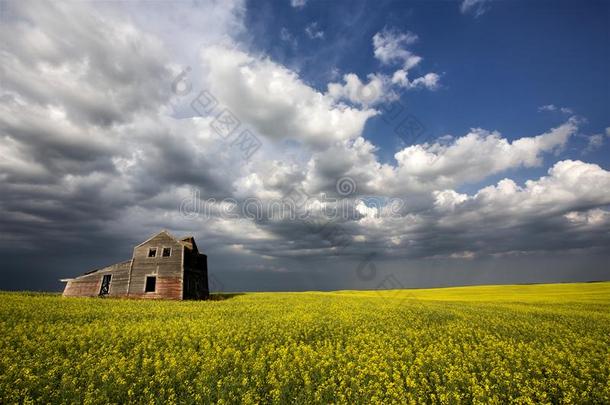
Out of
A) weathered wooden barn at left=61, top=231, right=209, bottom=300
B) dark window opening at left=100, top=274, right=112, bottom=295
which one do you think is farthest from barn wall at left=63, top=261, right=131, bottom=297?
dark window opening at left=100, top=274, right=112, bottom=295

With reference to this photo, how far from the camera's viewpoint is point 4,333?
13.7 meters

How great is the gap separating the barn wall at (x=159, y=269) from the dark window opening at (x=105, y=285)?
3.07m

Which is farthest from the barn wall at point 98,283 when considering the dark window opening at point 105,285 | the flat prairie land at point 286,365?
the flat prairie land at point 286,365

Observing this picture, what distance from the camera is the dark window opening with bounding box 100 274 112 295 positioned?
1469 inches

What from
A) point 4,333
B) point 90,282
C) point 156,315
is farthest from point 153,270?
point 4,333

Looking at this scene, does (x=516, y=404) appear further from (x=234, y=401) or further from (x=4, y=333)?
(x=4, y=333)

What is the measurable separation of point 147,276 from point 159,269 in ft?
5.09

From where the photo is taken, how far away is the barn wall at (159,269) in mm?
36500

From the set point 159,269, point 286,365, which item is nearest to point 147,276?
point 159,269

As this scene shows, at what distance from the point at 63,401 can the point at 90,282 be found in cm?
3617

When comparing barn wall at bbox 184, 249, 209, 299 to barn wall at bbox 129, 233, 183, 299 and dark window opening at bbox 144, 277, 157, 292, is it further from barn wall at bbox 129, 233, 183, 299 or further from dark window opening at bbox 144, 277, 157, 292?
dark window opening at bbox 144, 277, 157, 292

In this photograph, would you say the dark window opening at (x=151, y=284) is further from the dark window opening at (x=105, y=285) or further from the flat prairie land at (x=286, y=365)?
the flat prairie land at (x=286, y=365)

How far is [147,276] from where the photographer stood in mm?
37344

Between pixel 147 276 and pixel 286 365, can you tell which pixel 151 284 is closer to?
pixel 147 276
